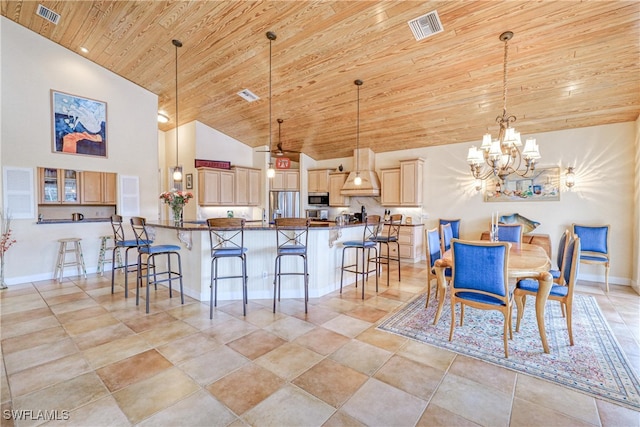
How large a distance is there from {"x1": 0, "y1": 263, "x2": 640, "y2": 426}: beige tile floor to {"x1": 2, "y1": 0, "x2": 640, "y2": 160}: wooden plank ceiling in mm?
3067

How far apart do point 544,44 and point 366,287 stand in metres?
3.80

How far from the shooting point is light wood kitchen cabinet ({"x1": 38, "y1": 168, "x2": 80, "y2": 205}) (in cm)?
522

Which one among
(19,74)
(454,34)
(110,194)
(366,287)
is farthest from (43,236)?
(454,34)

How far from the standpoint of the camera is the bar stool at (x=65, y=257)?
477cm

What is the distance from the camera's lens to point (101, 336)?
9.07ft

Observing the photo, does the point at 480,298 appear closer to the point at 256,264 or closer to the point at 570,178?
the point at 256,264

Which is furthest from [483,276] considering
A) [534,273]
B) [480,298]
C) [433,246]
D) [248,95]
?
[248,95]

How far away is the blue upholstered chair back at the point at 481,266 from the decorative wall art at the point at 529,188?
3095mm

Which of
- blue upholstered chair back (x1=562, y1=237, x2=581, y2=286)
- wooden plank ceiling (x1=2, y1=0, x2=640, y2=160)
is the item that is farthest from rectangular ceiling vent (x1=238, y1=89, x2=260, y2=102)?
blue upholstered chair back (x1=562, y1=237, x2=581, y2=286)

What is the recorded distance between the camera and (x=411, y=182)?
6.24 m

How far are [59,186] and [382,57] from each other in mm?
6190

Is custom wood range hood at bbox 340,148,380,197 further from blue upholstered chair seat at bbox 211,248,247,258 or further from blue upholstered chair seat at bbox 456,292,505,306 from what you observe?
blue upholstered chair seat at bbox 456,292,505,306

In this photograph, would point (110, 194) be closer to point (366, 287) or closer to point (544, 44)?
point (366, 287)

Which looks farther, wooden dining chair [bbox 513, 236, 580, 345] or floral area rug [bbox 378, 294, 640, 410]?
wooden dining chair [bbox 513, 236, 580, 345]
